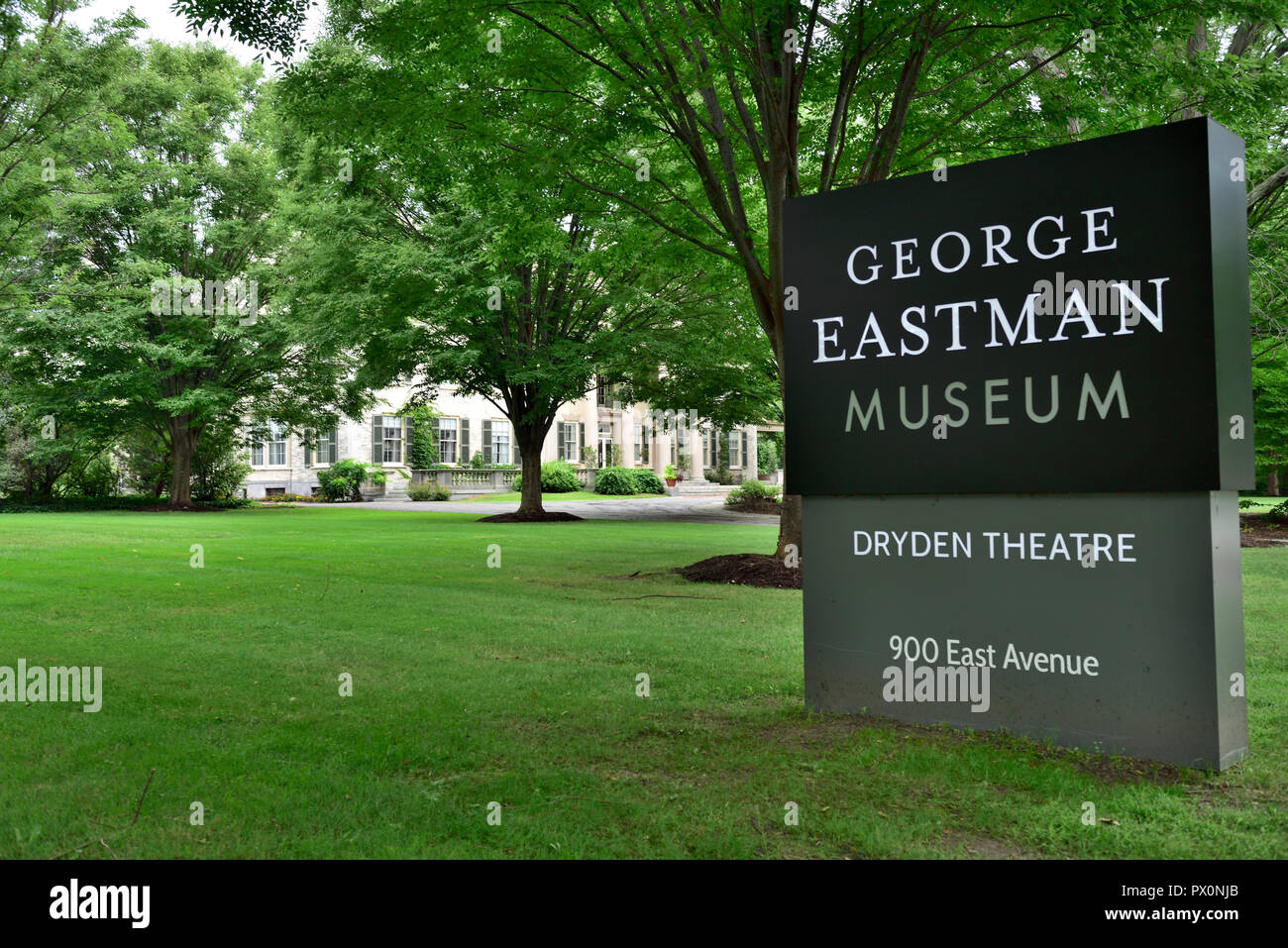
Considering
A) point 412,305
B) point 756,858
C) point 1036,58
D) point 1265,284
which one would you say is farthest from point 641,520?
point 756,858

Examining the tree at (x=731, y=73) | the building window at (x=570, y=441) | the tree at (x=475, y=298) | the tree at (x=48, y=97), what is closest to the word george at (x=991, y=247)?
the tree at (x=731, y=73)

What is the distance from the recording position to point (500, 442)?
188 feet

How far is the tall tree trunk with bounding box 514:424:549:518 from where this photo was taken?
95.1 feet

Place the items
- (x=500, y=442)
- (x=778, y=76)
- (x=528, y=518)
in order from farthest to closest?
(x=500, y=442) < (x=528, y=518) < (x=778, y=76)

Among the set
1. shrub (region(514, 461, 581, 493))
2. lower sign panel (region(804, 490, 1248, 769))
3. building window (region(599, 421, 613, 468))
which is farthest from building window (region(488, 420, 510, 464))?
lower sign panel (region(804, 490, 1248, 769))

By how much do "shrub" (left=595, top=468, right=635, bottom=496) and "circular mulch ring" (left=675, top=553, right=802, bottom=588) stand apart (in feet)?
112

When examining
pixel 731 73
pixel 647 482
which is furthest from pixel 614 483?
pixel 731 73

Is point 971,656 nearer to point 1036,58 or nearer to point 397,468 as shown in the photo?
point 1036,58

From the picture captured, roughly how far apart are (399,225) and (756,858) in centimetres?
2514

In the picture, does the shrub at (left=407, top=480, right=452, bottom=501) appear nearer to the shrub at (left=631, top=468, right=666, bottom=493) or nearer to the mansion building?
the mansion building

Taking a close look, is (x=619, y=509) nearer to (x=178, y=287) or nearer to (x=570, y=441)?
(x=178, y=287)

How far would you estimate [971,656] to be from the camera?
591 cm

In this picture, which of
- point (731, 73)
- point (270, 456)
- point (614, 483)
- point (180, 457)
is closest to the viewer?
point (731, 73)

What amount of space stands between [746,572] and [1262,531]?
16329 mm
